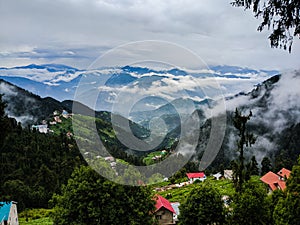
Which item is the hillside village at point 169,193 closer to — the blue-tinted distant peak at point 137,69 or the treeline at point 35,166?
the blue-tinted distant peak at point 137,69

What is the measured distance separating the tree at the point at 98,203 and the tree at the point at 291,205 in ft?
20.4

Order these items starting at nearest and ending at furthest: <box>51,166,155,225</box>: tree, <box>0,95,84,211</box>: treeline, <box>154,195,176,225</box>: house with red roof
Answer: <box>51,166,155,225</box>: tree
<box>154,195,176,225</box>: house with red roof
<box>0,95,84,211</box>: treeline

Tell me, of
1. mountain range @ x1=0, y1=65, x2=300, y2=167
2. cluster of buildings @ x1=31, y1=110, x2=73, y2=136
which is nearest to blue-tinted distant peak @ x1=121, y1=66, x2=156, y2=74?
mountain range @ x1=0, y1=65, x2=300, y2=167

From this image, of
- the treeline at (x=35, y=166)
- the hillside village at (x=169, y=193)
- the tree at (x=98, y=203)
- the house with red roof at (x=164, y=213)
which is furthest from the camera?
the treeline at (x=35, y=166)

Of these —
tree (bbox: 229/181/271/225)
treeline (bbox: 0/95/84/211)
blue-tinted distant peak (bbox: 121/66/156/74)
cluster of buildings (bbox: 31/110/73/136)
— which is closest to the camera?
blue-tinted distant peak (bbox: 121/66/156/74)

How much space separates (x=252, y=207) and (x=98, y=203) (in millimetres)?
7793

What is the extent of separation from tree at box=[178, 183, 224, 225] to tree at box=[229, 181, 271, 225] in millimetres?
4329

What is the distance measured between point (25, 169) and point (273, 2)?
273 feet

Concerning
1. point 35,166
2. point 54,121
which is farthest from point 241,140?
point 54,121

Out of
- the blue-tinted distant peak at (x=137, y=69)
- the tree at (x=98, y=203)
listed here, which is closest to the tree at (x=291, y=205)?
the tree at (x=98, y=203)

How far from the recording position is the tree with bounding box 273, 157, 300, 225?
46.4 feet

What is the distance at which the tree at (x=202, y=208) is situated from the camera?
21.5 meters

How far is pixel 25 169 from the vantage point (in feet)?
266

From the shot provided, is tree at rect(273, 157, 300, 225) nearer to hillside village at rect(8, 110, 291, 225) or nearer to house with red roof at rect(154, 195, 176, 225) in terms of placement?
hillside village at rect(8, 110, 291, 225)
